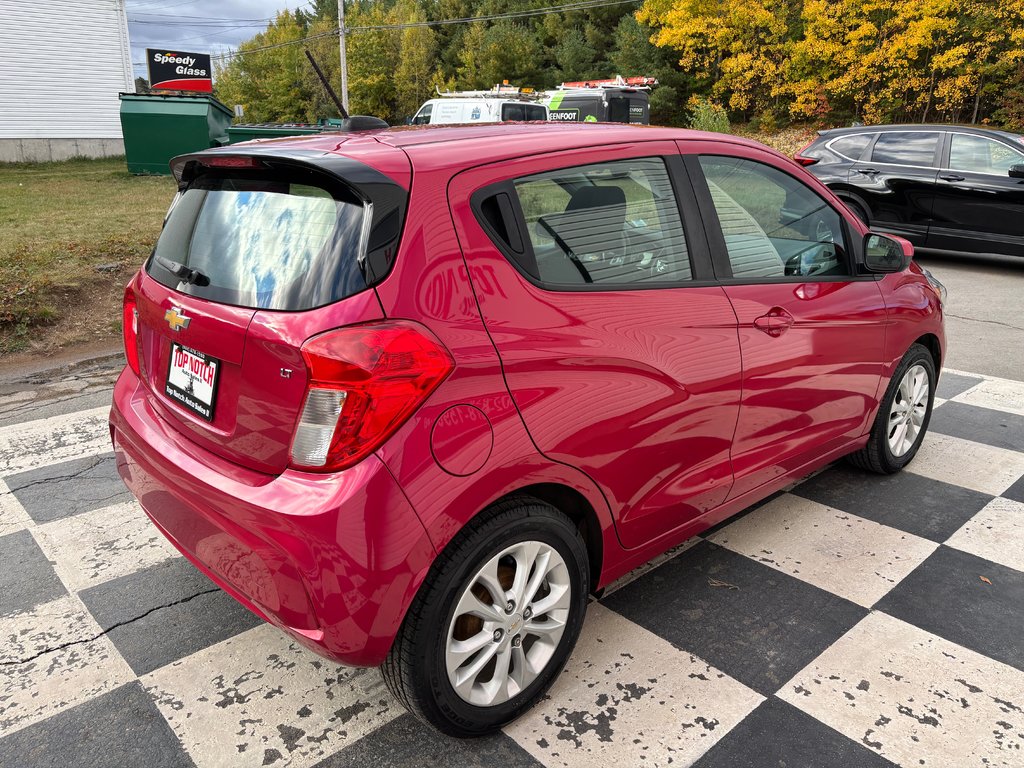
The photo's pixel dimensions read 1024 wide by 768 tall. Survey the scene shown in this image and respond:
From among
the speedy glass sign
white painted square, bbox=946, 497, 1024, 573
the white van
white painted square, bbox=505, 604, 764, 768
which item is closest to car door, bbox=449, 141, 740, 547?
white painted square, bbox=505, 604, 764, 768

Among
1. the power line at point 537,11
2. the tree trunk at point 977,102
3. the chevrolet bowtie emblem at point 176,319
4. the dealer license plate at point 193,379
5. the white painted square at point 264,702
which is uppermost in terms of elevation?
the power line at point 537,11

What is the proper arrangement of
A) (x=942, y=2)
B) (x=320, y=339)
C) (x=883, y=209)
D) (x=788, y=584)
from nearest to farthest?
1. (x=320, y=339)
2. (x=788, y=584)
3. (x=883, y=209)
4. (x=942, y=2)

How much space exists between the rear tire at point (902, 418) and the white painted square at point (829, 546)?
1.40ft

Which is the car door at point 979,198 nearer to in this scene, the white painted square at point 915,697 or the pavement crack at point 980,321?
the pavement crack at point 980,321

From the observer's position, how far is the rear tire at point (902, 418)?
3705 millimetres

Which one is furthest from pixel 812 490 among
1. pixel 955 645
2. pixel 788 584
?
pixel 955 645

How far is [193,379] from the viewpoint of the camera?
7.38ft

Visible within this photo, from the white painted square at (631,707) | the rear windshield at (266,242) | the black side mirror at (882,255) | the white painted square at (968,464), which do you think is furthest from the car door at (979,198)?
the rear windshield at (266,242)

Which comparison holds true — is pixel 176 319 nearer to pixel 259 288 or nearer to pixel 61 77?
pixel 259 288

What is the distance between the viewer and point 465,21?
63188 mm

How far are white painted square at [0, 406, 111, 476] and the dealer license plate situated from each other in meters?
1.87

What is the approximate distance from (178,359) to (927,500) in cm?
330

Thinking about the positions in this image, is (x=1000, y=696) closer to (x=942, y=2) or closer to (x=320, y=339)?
(x=320, y=339)

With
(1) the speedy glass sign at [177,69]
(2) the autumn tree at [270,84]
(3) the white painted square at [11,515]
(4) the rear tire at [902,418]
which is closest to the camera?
(3) the white painted square at [11,515]
